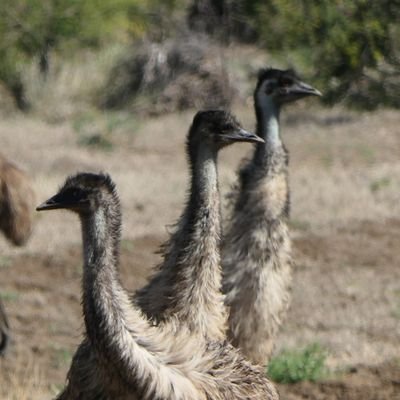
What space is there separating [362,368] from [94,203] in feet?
11.1

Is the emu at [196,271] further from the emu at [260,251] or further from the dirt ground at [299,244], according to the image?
the dirt ground at [299,244]

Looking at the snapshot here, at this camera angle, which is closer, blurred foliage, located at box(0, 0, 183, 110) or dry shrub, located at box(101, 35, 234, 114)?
dry shrub, located at box(101, 35, 234, 114)

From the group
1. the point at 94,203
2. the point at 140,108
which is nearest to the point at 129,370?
the point at 94,203

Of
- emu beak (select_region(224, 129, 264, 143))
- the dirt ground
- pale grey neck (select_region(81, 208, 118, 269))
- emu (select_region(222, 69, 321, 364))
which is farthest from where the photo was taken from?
the dirt ground

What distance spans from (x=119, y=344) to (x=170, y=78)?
18.8 m

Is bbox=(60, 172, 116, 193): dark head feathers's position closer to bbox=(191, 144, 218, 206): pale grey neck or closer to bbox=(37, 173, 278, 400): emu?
bbox=(37, 173, 278, 400): emu

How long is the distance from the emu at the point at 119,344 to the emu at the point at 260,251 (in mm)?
1899

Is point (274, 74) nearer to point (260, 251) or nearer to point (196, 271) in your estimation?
point (260, 251)


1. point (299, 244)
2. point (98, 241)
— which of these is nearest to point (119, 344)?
point (98, 241)

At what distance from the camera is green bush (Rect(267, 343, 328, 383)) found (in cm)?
735

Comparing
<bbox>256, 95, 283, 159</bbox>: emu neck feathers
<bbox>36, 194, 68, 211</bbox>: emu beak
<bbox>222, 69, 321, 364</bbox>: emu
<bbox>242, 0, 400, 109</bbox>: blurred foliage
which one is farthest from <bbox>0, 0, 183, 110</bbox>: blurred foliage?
<bbox>36, 194, 68, 211</bbox>: emu beak

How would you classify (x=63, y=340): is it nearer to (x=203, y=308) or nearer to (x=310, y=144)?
(x=203, y=308)

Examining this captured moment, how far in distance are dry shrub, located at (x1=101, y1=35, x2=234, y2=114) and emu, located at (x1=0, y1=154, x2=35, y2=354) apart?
1320 centimetres

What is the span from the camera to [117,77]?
23.4 m
